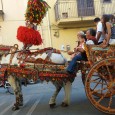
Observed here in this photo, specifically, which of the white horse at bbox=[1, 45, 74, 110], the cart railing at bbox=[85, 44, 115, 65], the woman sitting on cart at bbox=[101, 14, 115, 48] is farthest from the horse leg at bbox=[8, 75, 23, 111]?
the woman sitting on cart at bbox=[101, 14, 115, 48]

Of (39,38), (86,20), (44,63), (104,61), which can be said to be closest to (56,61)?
(44,63)

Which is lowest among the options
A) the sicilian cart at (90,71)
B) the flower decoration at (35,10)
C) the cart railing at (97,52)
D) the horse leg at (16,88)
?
the horse leg at (16,88)

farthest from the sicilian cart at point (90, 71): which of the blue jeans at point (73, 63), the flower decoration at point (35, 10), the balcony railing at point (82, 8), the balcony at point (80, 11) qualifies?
the balcony railing at point (82, 8)

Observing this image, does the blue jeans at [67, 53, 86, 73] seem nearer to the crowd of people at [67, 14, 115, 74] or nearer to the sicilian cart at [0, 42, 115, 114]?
the crowd of people at [67, 14, 115, 74]

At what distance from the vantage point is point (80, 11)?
74.8ft

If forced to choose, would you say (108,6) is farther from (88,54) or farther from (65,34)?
(88,54)

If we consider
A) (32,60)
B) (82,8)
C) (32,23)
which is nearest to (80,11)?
(82,8)

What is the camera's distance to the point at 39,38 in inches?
322

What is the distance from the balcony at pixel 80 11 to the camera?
22484 mm

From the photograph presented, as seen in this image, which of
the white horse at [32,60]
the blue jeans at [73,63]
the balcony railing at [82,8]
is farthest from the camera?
the balcony railing at [82,8]

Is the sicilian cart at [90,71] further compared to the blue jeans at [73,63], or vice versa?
the blue jeans at [73,63]

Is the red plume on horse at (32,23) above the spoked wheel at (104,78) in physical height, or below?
above

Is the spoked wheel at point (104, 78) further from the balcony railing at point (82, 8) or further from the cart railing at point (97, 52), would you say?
the balcony railing at point (82, 8)

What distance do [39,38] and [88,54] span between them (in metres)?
1.73
